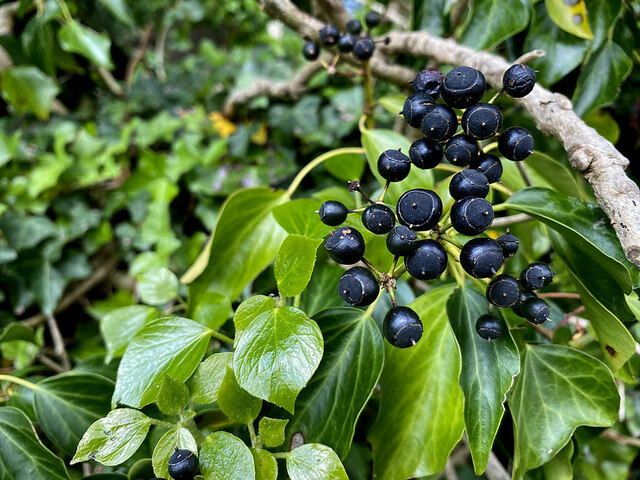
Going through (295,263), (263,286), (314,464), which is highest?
(295,263)

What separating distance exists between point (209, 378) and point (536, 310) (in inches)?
11.7

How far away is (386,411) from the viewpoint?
0.47 m

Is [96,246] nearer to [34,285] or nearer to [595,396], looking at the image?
[34,285]

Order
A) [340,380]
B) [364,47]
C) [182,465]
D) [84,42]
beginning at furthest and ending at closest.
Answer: [84,42] → [364,47] → [340,380] → [182,465]

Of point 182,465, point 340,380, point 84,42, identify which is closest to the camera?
point 182,465

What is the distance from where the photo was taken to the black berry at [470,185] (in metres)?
0.35

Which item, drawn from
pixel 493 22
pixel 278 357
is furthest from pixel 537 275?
pixel 493 22

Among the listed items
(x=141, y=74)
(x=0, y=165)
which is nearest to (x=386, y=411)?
(x=0, y=165)

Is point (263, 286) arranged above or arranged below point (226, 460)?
below

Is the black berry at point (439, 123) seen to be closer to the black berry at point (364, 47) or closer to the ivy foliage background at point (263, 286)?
the ivy foliage background at point (263, 286)

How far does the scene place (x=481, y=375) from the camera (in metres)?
0.39

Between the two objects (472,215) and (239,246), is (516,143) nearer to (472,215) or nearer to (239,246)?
(472,215)

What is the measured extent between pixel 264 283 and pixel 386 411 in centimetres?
27

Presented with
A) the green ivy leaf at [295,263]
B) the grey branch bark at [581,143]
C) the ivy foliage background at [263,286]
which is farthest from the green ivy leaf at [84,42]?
the green ivy leaf at [295,263]
